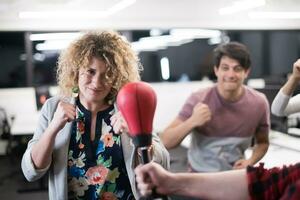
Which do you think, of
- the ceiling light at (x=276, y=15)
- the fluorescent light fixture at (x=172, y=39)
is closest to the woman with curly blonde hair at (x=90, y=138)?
the ceiling light at (x=276, y=15)

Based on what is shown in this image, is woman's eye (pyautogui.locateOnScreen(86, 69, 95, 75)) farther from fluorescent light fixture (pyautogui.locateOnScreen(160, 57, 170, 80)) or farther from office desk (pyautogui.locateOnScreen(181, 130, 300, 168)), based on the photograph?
fluorescent light fixture (pyautogui.locateOnScreen(160, 57, 170, 80))

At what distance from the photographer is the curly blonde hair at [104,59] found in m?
1.06

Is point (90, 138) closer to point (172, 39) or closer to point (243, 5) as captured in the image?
point (243, 5)

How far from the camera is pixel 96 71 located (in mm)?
1043

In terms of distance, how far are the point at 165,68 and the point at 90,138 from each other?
2949mm

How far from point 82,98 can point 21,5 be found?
2208mm

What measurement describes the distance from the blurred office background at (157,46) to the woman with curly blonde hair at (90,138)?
52 centimetres

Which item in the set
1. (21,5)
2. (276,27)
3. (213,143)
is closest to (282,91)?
(213,143)

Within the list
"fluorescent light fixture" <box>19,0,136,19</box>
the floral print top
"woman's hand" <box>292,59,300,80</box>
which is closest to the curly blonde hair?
the floral print top

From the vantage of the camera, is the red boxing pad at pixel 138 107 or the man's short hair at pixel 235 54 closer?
the red boxing pad at pixel 138 107

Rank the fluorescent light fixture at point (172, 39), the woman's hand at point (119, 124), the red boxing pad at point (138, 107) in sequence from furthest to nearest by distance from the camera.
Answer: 1. the fluorescent light fixture at point (172, 39)
2. the woman's hand at point (119, 124)
3. the red boxing pad at point (138, 107)

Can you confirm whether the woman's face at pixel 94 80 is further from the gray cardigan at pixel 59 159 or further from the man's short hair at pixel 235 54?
the man's short hair at pixel 235 54

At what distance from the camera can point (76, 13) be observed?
3.42 metres

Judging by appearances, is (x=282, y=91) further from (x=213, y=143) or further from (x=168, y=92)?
(x=168, y=92)
